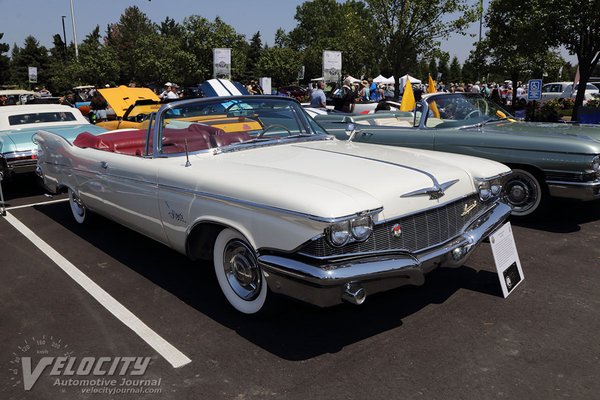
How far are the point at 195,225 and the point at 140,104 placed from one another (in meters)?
8.01

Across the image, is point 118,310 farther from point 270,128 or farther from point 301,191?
point 270,128

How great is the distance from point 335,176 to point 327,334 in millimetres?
1012

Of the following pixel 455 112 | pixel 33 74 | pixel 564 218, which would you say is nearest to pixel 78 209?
pixel 455 112

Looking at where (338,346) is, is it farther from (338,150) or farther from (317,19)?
(317,19)

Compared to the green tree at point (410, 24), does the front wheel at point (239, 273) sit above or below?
below

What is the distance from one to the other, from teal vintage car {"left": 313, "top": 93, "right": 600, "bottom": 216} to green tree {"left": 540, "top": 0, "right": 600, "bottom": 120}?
732cm

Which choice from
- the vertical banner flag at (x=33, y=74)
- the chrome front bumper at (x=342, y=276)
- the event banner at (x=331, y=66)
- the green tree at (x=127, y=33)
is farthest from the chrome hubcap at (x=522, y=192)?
the green tree at (x=127, y=33)

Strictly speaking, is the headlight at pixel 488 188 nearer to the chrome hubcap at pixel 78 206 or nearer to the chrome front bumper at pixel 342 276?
the chrome front bumper at pixel 342 276

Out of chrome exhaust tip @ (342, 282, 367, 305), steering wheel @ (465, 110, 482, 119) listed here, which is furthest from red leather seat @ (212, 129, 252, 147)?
steering wheel @ (465, 110, 482, 119)

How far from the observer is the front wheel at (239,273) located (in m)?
3.21

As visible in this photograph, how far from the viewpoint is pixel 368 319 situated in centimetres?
338

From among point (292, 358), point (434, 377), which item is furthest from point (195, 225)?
point (434, 377)

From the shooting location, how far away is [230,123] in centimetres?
438

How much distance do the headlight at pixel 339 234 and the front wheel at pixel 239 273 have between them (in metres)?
0.62
